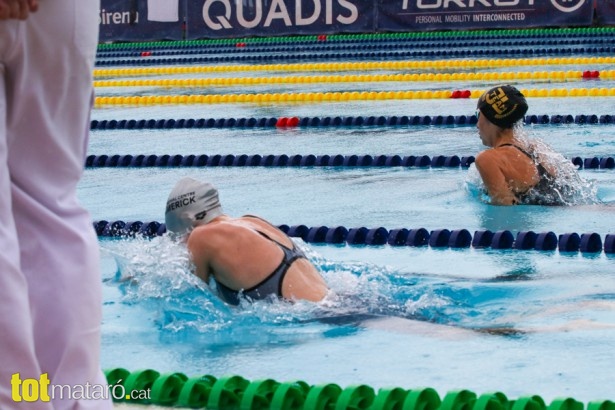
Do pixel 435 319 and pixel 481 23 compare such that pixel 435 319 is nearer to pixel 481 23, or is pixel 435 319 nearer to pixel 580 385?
pixel 580 385

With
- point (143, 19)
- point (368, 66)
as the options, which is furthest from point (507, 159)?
point (143, 19)

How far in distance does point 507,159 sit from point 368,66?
7.72 meters

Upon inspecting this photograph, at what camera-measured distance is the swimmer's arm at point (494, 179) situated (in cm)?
580

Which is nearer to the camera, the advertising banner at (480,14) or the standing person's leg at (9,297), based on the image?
the standing person's leg at (9,297)

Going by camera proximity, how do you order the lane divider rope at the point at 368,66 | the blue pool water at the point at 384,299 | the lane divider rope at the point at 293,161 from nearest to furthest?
1. the blue pool water at the point at 384,299
2. the lane divider rope at the point at 293,161
3. the lane divider rope at the point at 368,66

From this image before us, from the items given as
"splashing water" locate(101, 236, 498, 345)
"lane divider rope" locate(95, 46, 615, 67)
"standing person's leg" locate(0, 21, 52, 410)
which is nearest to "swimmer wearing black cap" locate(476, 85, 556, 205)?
"splashing water" locate(101, 236, 498, 345)

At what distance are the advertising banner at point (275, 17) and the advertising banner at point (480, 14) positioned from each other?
0.42 metres

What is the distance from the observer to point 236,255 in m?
4.06

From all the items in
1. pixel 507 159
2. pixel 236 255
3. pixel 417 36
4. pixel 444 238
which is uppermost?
pixel 417 36

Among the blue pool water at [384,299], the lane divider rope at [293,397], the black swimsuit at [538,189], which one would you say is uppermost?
the black swimsuit at [538,189]

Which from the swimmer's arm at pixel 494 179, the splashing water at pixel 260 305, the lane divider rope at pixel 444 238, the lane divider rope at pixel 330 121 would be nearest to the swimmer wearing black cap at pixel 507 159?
the swimmer's arm at pixel 494 179

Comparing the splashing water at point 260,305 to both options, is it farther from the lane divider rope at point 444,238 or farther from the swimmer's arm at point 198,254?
the lane divider rope at point 444,238

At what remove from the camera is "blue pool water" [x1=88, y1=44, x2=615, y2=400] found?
146 inches

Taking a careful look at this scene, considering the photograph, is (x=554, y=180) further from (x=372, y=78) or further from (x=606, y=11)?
(x=606, y=11)
